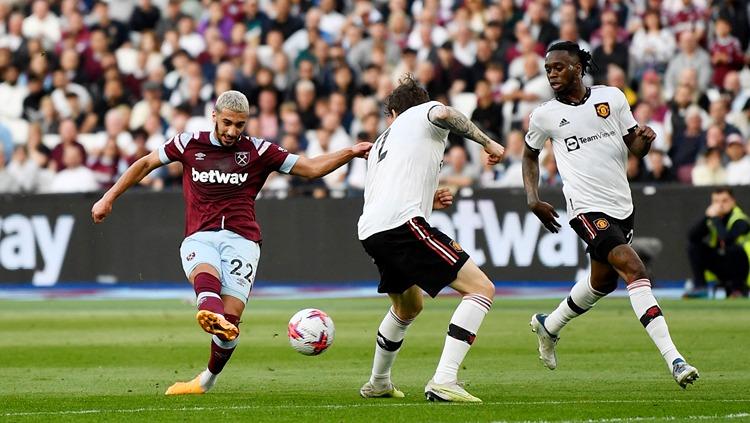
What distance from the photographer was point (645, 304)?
10.7m

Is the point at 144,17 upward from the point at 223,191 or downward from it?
downward

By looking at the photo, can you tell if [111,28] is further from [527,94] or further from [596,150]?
[596,150]

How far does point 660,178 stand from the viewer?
22.5 m

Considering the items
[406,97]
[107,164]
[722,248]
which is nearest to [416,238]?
[406,97]

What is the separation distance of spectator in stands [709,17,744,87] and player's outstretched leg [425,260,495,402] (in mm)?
14758

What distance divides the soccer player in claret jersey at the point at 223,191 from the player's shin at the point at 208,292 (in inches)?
2.2

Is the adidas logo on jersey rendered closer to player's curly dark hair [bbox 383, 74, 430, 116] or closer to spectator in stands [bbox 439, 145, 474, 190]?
player's curly dark hair [bbox 383, 74, 430, 116]

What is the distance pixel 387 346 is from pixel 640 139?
2533 mm

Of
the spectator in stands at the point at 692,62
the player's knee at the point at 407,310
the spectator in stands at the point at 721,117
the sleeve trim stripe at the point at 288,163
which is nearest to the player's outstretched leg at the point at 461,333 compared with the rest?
the player's knee at the point at 407,310

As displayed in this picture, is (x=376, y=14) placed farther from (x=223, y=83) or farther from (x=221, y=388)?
(x=221, y=388)

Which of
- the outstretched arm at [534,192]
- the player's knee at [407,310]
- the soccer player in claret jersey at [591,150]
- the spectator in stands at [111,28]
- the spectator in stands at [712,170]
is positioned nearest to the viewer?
the player's knee at [407,310]

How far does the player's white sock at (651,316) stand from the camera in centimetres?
1035

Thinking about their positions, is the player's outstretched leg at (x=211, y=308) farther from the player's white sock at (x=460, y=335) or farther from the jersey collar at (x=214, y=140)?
the player's white sock at (x=460, y=335)

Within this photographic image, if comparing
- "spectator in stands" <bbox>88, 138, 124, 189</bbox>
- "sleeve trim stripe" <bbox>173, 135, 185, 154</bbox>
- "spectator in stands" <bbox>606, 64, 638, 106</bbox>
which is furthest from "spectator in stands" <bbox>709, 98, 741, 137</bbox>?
"sleeve trim stripe" <bbox>173, 135, 185, 154</bbox>
